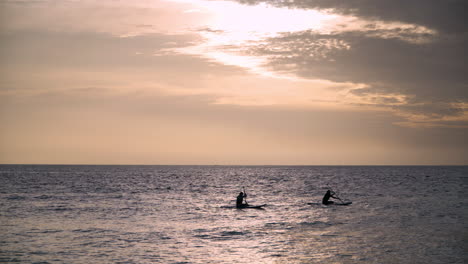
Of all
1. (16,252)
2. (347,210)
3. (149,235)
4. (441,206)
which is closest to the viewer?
(16,252)

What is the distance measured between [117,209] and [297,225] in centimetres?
2055

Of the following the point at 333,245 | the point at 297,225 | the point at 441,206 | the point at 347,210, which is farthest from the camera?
the point at 441,206

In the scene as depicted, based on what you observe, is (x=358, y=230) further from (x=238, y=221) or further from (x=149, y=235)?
(x=149, y=235)

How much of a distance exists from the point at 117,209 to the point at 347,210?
24310 mm

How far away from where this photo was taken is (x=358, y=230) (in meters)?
30.6

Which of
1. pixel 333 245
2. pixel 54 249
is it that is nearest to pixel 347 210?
pixel 333 245

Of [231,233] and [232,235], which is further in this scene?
[231,233]

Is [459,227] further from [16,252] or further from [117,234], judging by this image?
[16,252]

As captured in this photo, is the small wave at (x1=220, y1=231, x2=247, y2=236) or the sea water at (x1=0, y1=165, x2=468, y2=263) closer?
the sea water at (x1=0, y1=165, x2=468, y2=263)

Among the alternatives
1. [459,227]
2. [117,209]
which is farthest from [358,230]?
[117,209]

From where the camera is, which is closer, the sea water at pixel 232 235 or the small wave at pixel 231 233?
the sea water at pixel 232 235

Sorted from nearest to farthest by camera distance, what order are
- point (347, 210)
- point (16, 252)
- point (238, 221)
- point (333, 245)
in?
point (16, 252) < point (333, 245) < point (238, 221) < point (347, 210)

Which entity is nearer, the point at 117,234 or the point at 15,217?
the point at 117,234

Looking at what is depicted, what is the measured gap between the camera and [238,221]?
1420 inches
